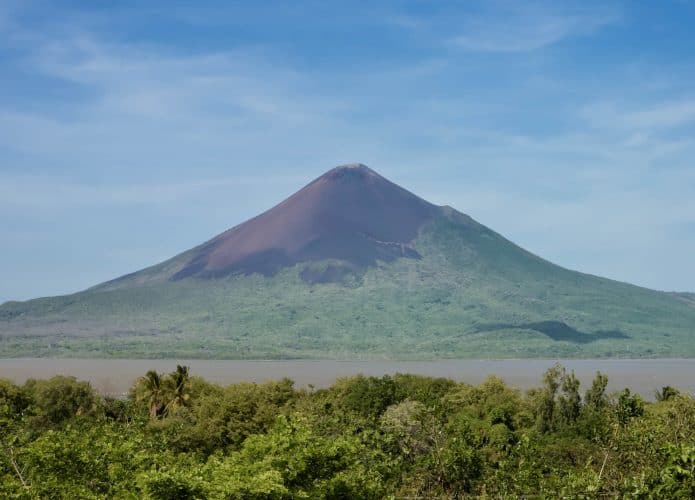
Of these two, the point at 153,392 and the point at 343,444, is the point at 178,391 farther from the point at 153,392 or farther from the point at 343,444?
the point at 343,444

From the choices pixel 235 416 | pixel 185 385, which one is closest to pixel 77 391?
pixel 185 385

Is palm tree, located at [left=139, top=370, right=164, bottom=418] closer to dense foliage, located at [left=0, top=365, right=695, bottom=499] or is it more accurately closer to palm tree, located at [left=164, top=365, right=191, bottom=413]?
dense foliage, located at [left=0, top=365, right=695, bottom=499]

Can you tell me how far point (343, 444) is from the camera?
31.6 meters

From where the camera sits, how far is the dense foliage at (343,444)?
95.3 feet

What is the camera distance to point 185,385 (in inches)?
3174

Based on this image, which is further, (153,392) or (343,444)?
(153,392)

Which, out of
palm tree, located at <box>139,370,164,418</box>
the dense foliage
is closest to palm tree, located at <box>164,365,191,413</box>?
the dense foliage

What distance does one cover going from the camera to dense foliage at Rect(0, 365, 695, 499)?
29047 millimetres

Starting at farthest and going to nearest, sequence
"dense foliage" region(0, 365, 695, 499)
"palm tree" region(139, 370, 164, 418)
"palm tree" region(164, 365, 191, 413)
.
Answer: "palm tree" region(139, 370, 164, 418), "palm tree" region(164, 365, 191, 413), "dense foliage" region(0, 365, 695, 499)

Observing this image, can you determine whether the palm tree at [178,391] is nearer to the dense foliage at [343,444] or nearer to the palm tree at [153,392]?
the dense foliage at [343,444]

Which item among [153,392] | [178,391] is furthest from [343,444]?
[153,392]

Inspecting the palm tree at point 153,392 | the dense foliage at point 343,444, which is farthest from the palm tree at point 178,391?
the palm tree at point 153,392

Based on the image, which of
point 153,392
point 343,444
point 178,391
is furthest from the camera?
point 178,391

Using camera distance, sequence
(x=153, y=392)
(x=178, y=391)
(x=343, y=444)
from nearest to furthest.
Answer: (x=343, y=444)
(x=153, y=392)
(x=178, y=391)
